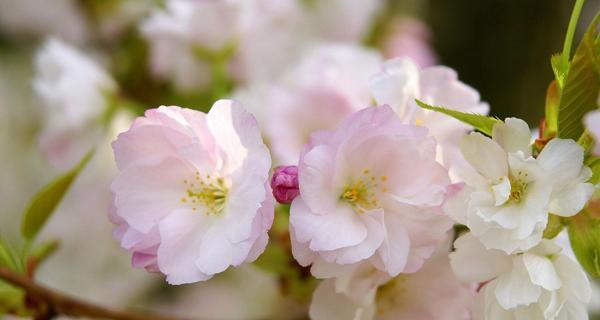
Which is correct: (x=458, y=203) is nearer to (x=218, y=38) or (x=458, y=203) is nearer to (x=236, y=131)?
(x=236, y=131)

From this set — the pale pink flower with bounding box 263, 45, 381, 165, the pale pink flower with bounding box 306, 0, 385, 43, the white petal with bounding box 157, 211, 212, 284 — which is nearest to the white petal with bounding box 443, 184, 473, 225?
the white petal with bounding box 157, 211, 212, 284

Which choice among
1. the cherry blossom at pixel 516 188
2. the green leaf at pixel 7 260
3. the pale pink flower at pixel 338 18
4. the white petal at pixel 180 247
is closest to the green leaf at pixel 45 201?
the green leaf at pixel 7 260

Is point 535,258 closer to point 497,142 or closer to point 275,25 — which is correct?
point 497,142

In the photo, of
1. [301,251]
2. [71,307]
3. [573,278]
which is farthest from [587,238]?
[71,307]

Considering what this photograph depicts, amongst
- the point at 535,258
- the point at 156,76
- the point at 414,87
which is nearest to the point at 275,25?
the point at 156,76

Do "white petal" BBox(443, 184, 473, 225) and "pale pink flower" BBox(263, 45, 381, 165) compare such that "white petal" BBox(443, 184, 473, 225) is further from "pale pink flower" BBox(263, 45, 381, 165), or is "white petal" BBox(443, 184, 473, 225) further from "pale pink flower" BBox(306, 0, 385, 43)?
"pale pink flower" BBox(306, 0, 385, 43)
